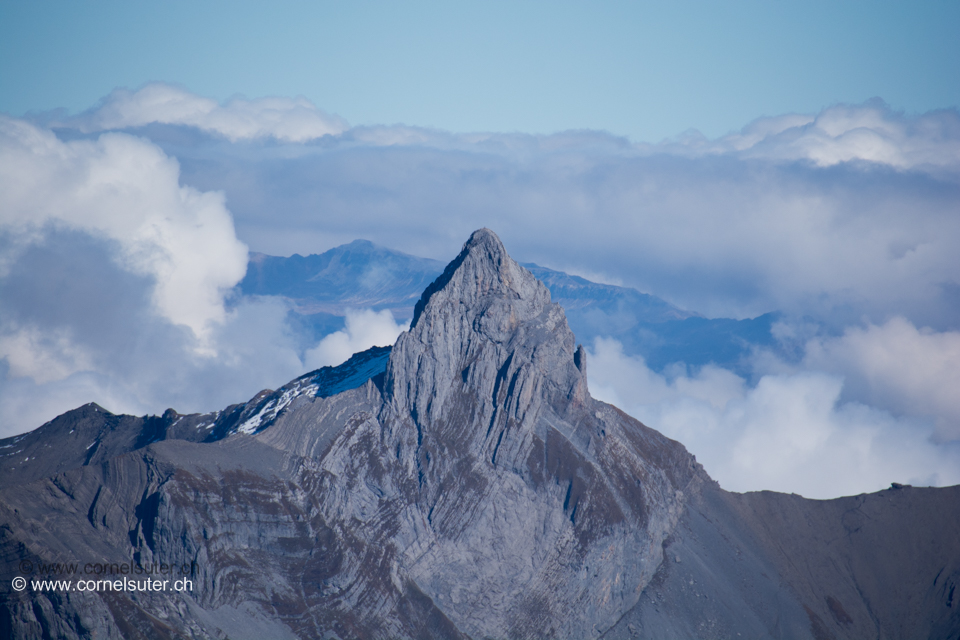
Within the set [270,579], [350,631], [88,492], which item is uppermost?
[88,492]

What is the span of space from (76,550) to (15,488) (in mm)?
21993

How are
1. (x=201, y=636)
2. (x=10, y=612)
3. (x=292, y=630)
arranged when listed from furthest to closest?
Answer: 1. (x=292, y=630)
2. (x=201, y=636)
3. (x=10, y=612)

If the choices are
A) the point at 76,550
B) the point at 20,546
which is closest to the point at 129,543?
the point at 76,550

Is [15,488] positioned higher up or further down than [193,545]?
higher up

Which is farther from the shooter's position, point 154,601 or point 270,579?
point 270,579

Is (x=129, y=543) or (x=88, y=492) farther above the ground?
(x=88, y=492)

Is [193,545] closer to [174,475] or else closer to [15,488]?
[174,475]

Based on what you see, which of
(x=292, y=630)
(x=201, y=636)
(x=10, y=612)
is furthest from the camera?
(x=292, y=630)

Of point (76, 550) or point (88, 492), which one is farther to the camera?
point (88, 492)

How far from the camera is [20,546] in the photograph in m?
170

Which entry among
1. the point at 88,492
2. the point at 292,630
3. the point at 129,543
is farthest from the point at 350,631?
the point at 88,492

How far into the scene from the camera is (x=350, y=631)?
19962cm

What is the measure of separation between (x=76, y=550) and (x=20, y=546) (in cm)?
1172

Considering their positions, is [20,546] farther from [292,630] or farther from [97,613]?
[292,630]
